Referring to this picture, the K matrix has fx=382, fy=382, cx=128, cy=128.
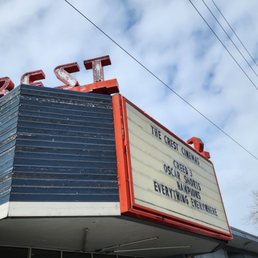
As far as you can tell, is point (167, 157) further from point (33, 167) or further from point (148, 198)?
point (33, 167)

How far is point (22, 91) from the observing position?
28.4 ft

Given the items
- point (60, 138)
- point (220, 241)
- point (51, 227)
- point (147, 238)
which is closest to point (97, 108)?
point (60, 138)

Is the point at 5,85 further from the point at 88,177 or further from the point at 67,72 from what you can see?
the point at 88,177

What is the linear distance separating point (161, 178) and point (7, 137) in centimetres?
385

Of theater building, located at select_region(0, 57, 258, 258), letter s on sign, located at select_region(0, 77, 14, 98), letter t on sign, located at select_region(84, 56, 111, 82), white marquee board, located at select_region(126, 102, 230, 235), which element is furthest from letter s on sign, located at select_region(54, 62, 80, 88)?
white marquee board, located at select_region(126, 102, 230, 235)

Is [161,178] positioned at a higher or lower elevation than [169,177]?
lower

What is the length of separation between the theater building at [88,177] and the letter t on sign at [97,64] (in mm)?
27

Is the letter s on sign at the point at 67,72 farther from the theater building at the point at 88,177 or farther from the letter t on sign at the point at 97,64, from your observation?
the letter t on sign at the point at 97,64

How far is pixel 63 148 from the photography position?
26.7ft

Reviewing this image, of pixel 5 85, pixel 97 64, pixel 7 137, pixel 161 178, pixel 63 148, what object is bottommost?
pixel 161 178

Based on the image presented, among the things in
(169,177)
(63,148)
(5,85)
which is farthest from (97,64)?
(169,177)

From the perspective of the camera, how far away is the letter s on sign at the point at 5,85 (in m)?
9.54

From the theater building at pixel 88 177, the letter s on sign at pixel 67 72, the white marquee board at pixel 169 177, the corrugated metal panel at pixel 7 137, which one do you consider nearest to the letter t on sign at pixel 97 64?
the theater building at pixel 88 177

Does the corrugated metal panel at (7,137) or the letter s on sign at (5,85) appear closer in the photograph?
the corrugated metal panel at (7,137)
